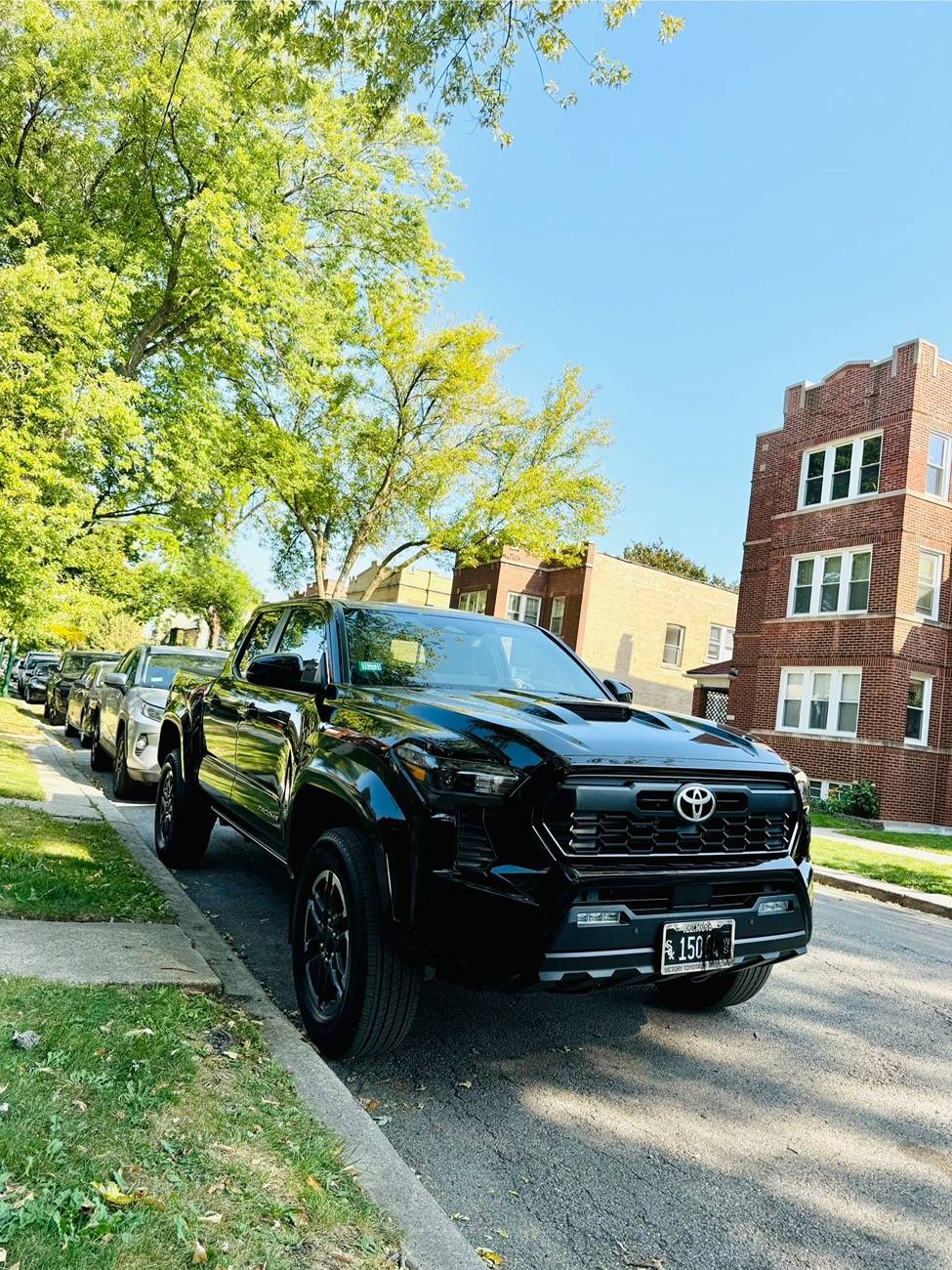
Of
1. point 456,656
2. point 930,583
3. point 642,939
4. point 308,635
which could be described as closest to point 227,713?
point 308,635

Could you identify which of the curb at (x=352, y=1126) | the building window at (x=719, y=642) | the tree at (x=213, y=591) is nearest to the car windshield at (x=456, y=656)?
the curb at (x=352, y=1126)

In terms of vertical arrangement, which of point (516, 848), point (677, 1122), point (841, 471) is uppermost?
point (841, 471)

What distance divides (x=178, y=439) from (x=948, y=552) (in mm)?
17317

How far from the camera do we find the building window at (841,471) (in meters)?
21.0

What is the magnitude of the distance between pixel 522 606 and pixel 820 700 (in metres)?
15.6

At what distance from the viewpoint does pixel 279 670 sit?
14.1ft

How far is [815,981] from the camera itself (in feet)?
17.6

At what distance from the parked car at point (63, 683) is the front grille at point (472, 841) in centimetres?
1825

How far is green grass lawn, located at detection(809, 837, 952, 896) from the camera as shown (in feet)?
33.1

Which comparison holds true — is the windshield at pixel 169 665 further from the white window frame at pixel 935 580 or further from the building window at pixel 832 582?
the white window frame at pixel 935 580

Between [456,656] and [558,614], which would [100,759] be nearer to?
[456,656]

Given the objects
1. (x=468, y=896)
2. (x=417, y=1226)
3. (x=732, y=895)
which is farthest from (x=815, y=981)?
(x=417, y=1226)

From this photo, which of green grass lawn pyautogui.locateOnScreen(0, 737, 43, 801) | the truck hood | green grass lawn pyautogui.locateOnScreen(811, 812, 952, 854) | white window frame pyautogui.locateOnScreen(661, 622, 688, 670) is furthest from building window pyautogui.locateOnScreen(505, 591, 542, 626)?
the truck hood

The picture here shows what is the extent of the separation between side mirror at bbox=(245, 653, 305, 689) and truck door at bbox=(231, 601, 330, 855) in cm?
7
